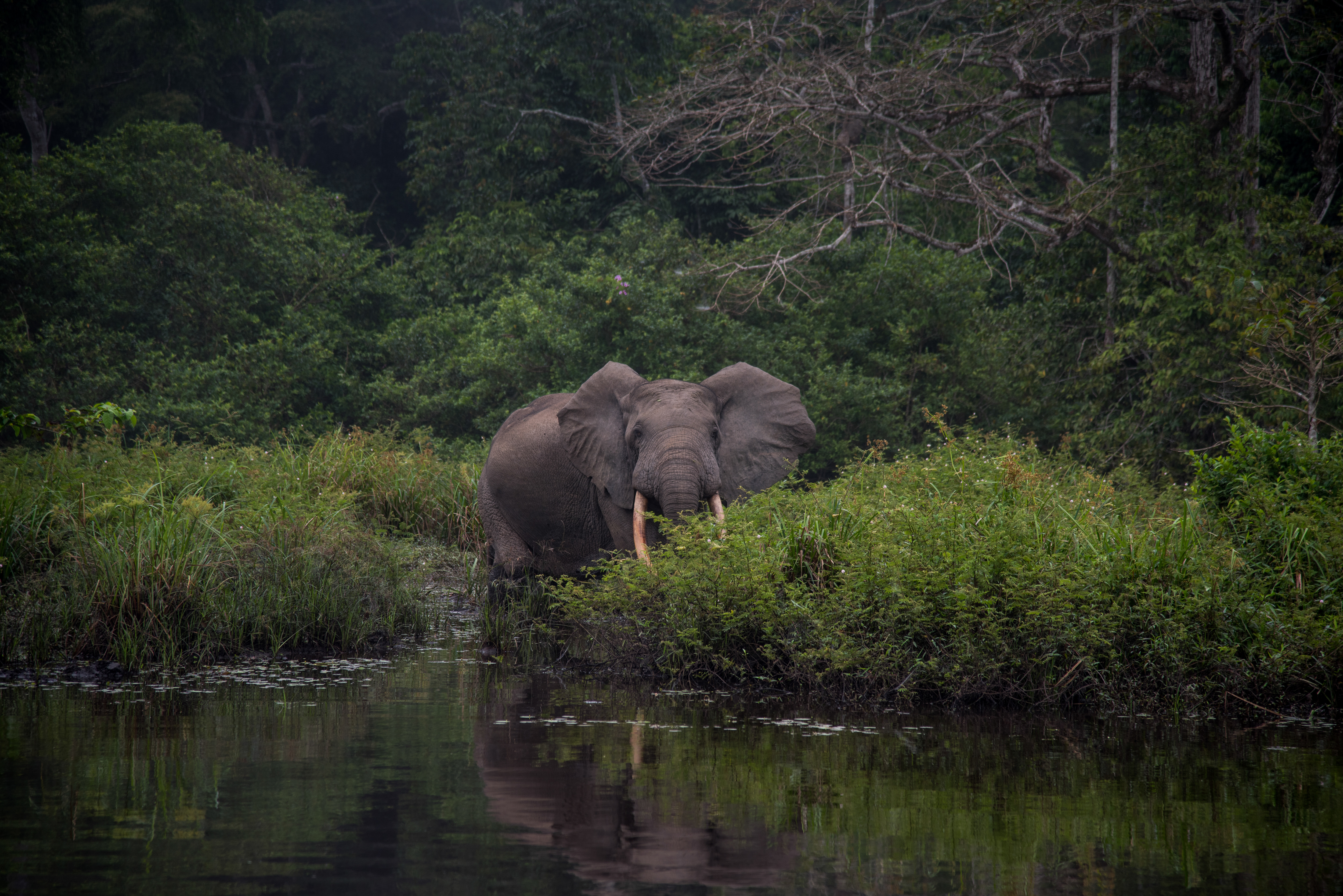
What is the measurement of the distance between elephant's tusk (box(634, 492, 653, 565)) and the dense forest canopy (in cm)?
358

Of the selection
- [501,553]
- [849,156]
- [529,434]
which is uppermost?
[849,156]

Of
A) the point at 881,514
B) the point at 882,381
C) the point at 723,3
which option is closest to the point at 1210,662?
the point at 881,514

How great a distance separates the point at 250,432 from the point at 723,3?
1275cm

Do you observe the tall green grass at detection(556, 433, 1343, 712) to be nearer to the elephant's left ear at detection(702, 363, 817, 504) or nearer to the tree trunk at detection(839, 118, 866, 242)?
the elephant's left ear at detection(702, 363, 817, 504)

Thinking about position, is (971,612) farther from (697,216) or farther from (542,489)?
(697,216)

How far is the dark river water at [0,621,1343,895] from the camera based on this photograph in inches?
159

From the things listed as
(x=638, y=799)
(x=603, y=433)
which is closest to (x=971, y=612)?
(x=638, y=799)

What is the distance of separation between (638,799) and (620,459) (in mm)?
5507

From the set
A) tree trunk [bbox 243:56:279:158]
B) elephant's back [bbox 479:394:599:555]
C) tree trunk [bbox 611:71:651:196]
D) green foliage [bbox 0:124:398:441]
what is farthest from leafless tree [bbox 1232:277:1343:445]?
tree trunk [bbox 243:56:279:158]

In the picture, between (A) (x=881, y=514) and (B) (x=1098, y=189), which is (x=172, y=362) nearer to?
(B) (x=1098, y=189)

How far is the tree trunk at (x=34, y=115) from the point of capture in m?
26.5

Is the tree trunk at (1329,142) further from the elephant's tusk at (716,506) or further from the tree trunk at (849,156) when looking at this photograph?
the elephant's tusk at (716,506)

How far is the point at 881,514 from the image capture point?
8.41 meters

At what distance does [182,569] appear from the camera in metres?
8.47
